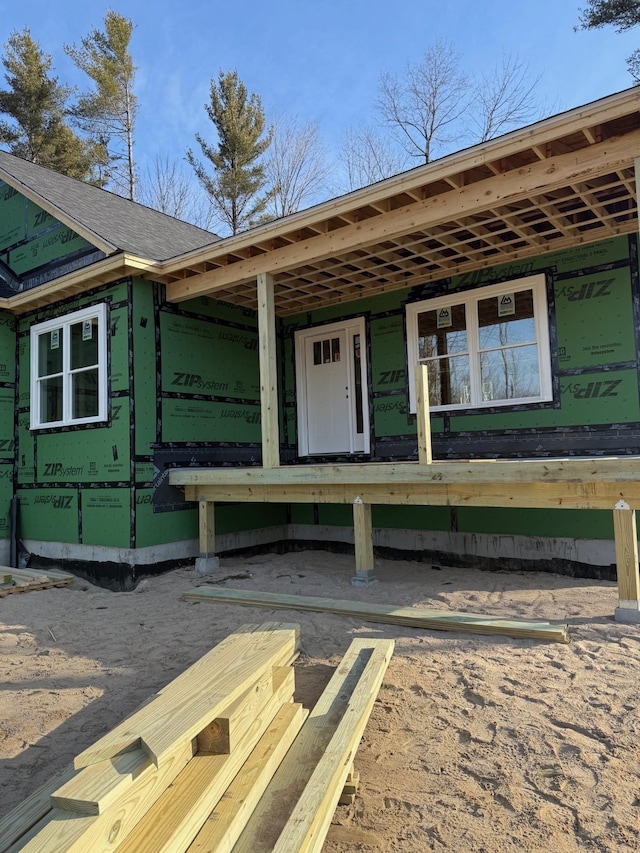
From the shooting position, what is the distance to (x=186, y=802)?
1974mm

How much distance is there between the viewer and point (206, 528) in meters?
7.34

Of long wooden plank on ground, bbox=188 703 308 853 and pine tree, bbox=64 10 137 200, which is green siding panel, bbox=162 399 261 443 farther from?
pine tree, bbox=64 10 137 200

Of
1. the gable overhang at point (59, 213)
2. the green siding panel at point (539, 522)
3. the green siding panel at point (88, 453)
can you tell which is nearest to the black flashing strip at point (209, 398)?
the green siding panel at point (88, 453)

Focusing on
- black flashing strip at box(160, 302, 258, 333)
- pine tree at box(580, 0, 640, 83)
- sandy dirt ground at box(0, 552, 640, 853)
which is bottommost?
sandy dirt ground at box(0, 552, 640, 853)

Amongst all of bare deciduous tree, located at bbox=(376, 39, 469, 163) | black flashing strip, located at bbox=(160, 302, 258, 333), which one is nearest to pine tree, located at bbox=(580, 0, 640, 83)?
bare deciduous tree, located at bbox=(376, 39, 469, 163)

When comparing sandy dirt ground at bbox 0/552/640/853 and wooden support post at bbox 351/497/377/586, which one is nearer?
sandy dirt ground at bbox 0/552/640/853

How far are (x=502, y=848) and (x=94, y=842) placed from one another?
4.68 feet

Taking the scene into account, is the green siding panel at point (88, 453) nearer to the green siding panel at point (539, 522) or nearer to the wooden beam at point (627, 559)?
the green siding panel at point (539, 522)

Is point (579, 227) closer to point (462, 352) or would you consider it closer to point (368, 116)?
point (462, 352)

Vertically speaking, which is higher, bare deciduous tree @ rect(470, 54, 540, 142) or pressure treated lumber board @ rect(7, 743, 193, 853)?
bare deciduous tree @ rect(470, 54, 540, 142)

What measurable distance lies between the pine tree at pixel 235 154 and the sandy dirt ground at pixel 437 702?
20181mm

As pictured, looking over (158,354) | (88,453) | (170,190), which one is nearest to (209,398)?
(158,354)

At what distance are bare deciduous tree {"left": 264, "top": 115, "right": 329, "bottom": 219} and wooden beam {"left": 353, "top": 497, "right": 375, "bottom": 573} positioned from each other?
791 inches

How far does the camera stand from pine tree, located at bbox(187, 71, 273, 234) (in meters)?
22.9
